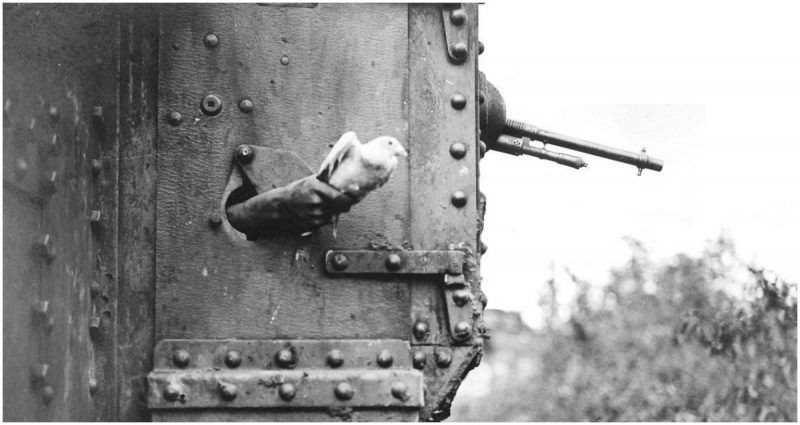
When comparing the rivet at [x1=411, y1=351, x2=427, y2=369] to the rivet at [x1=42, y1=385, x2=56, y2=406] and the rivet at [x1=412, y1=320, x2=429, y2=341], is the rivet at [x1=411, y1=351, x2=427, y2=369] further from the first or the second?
the rivet at [x1=42, y1=385, x2=56, y2=406]

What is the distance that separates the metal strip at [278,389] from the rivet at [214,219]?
386mm

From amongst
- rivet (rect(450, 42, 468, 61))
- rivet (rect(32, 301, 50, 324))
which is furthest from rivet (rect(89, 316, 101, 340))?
rivet (rect(450, 42, 468, 61))

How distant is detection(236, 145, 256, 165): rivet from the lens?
3342 mm

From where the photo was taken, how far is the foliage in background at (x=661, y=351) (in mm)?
9727

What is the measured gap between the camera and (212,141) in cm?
337

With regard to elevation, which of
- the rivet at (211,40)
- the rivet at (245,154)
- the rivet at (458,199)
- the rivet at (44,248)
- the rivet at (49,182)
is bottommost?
the rivet at (44,248)

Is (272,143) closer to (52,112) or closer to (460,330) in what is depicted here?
(52,112)

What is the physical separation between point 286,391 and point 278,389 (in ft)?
0.08

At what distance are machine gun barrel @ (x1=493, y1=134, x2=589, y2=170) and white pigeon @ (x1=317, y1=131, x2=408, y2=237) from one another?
1.37 m

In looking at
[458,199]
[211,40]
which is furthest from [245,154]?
[458,199]

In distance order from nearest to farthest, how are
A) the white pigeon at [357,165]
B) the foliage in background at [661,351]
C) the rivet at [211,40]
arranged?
the white pigeon at [357,165] → the rivet at [211,40] → the foliage in background at [661,351]

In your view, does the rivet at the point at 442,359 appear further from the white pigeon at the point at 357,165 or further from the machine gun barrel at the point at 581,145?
the machine gun barrel at the point at 581,145

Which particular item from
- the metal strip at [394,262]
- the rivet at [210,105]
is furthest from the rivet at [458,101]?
the rivet at [210,105]

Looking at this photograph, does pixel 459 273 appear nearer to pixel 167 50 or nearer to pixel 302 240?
pixel 302 240
